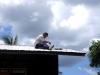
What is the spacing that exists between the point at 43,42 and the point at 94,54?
26366mm

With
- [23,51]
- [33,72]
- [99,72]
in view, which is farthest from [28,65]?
[99,72]

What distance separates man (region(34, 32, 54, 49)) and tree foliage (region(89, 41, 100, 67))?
2512 centimetres

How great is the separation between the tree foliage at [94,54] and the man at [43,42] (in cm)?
2512

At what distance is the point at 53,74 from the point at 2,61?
212 cm

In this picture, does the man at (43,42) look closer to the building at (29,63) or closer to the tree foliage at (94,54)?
the building at (29,63)

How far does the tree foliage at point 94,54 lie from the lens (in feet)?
137

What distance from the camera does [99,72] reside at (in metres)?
41.7

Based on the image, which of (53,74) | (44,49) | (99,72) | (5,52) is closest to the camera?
(5,52)

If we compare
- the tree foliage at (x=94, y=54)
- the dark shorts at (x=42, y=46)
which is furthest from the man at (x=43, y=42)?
the tree foliage at (x=94, y=54)

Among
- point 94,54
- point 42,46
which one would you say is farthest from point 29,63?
point 94,54

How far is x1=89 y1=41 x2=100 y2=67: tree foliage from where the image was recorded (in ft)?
137

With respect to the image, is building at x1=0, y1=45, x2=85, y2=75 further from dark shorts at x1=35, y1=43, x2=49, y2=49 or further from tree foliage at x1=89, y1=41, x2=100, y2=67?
tree foliage at x1=89, y1=41, x2=100, y2=67

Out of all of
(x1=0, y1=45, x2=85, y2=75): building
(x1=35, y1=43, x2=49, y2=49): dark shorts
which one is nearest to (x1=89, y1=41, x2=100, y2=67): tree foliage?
(x1=0, y1=45, x2=85, y2=75): building

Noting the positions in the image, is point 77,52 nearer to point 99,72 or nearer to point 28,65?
point 28,65
